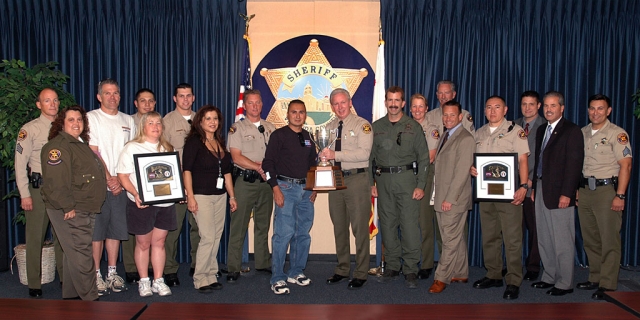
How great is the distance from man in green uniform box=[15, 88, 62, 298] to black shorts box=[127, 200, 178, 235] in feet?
2.80

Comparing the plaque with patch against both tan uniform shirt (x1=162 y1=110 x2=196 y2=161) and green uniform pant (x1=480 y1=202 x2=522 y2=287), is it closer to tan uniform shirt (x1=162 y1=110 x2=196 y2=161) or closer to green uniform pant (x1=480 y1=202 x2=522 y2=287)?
green uniform pant (x1=480 y1=202 x2=522 y2=287)

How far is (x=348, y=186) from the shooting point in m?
4.63

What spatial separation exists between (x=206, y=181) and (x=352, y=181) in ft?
4.35

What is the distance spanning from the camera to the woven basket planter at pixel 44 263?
4.76 metres

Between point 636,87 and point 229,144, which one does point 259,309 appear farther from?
point 636,87

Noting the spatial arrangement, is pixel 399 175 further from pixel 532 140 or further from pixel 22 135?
pixel 22 135

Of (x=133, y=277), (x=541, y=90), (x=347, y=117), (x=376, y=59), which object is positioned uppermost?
(x=376, y=59)

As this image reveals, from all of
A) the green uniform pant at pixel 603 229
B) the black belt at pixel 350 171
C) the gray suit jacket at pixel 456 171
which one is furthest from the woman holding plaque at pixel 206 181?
the green uniform pant at pixel 603 229

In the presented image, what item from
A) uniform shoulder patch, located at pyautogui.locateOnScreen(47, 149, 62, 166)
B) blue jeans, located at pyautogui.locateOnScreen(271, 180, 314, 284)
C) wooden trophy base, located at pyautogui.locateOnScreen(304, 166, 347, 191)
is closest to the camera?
uniform shoulder patch, located at pyautogui.locateOnScreen(47, 149, 62, 166)

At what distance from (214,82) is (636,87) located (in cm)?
480

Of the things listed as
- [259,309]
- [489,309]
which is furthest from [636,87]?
[259,309]

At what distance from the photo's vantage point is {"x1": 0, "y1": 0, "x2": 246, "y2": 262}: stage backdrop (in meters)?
5.77

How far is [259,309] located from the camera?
182cm

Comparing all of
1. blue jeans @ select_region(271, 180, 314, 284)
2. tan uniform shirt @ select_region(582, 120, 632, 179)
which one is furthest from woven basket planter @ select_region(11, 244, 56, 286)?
tan uniform shirt @ select_region(582, 120, 632, 179)
